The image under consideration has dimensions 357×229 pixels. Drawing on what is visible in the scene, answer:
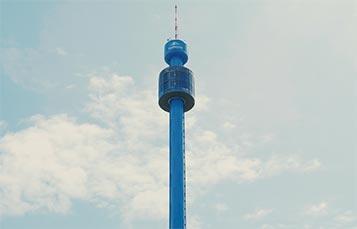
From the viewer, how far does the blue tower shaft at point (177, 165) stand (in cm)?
8781

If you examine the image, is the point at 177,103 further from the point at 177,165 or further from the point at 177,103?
the point at 177,165

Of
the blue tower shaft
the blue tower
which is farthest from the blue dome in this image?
the blue tower shaft

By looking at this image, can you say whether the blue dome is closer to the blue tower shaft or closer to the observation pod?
the observation pod

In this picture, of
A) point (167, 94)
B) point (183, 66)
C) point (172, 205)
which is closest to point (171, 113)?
point (167, 94)

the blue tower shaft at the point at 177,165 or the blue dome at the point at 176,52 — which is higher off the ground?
the blue dome at the point at 176,52

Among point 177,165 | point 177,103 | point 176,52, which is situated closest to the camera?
point 177,165

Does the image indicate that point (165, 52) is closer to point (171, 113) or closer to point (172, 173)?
point (171, 113)

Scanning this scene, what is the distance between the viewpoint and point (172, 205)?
292ft

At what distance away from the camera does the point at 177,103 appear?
9881cm

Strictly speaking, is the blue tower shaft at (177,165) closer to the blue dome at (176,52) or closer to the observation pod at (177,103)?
the observation pod at (177,103)

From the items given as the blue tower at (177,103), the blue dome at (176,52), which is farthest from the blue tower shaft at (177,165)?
the blue dome at (176,52)

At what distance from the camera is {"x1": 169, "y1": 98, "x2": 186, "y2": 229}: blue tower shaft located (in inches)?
3457

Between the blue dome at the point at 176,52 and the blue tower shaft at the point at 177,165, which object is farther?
the blue dome at the point at 176,52

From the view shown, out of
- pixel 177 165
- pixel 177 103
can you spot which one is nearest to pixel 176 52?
pixel 177 103
